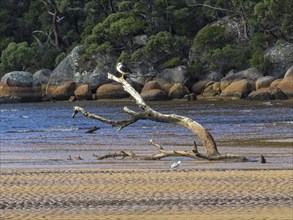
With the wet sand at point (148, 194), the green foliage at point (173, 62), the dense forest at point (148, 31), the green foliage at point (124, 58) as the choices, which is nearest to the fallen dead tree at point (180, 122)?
the wet sand at point (148, 194)

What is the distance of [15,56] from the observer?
247 feet

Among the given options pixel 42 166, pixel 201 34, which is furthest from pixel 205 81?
pixel 42 166

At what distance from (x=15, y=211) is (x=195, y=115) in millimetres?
32518

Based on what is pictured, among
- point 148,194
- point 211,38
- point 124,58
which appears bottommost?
point 124,58

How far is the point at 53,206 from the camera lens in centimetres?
1251

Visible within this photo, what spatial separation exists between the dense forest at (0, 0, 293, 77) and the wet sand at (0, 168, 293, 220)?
4369 centimetres

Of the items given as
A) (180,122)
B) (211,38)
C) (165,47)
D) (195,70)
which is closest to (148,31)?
(165,47)

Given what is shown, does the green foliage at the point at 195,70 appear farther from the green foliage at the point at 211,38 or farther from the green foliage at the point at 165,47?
the green foliage at the point at 165,47

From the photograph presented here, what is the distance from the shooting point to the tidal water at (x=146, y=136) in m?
21.7

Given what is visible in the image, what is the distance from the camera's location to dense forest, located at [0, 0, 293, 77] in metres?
62.6

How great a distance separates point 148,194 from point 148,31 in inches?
2228

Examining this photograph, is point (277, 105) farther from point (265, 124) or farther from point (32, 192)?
point (32, 192)

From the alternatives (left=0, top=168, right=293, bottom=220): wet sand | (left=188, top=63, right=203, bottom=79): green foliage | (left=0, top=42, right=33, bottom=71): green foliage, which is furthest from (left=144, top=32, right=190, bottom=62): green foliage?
(left=0, top=168, right=293, bottom=220): wet sand

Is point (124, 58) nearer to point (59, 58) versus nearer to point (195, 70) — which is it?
point (195, 70)
